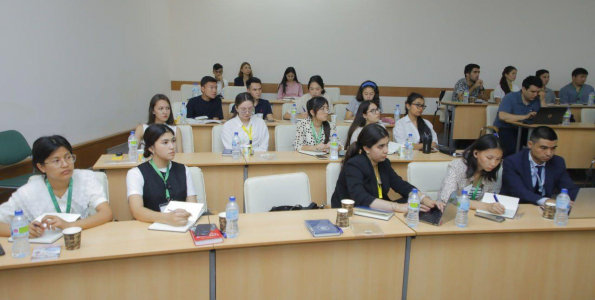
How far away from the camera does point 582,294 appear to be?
2402 millimetres

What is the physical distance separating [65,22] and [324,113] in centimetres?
363

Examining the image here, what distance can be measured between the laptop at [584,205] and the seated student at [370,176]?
84cm

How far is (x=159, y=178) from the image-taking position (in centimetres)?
254

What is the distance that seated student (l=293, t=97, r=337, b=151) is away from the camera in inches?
171

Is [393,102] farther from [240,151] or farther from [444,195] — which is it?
[444,195]

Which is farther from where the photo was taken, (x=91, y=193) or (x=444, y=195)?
(x=444, y=195)

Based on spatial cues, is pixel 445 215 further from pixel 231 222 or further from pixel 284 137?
pixel 284 137

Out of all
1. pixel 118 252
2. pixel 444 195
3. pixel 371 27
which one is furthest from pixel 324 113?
pixel 371 27

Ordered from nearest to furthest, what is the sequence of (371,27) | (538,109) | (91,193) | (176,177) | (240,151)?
1. (91,193)
2. (176,177)
3. (240,151)
4. (538,109)
5. (371,27)

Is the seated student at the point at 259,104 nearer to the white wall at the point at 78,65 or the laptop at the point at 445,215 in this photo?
the white wall at the point at 78,65

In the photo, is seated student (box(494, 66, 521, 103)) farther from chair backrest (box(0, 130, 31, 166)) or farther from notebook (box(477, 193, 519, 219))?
chair backrest (box(0, 130, 31, 166))

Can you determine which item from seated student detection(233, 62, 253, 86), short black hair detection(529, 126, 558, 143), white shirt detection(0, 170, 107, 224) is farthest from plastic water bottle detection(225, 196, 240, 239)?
seated student detection(233, 62, 253, 86)

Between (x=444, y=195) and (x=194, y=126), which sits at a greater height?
(x=194, y=126)

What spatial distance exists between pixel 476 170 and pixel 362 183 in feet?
2.74
